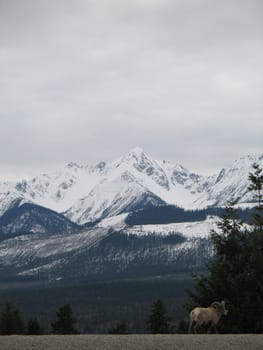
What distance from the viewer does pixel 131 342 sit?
2450 centimetres

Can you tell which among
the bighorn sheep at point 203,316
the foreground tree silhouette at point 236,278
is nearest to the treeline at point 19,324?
the foreground tree silhouette at point 236,278

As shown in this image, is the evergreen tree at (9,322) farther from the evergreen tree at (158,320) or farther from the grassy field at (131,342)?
the grassy field at (131,342)

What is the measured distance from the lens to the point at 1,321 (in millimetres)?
64625

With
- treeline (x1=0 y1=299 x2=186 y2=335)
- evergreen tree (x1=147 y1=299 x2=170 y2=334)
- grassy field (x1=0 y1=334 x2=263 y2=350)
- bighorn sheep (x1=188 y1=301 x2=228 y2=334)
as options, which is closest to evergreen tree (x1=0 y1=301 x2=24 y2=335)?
treeline (x1=0 y1=299 x2=186 y2=335)

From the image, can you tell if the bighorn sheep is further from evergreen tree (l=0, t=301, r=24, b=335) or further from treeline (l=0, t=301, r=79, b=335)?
evergreen tree (l=0, t=301, r=24, b=335)

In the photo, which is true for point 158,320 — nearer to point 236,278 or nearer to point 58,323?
point 58,323

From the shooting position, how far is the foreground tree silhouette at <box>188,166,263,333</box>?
114ft

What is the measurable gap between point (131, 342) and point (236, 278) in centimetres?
1344

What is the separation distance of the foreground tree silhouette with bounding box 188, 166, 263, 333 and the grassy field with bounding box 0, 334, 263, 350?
349 inches

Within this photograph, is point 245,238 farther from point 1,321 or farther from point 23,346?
point 1,321

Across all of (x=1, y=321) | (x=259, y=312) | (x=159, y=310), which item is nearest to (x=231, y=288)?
(x=259, y=312)

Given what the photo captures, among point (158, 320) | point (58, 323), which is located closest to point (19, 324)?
point (58, 323)

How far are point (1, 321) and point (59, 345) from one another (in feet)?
141

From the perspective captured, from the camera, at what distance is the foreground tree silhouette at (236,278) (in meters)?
34.8
